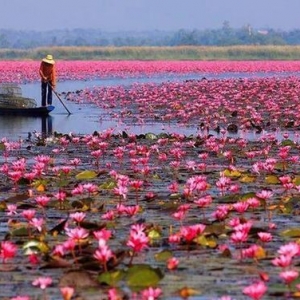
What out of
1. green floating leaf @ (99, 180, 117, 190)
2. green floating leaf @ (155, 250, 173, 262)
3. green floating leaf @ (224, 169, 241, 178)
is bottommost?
green floating leaf @ (224, 169, 241, 178)

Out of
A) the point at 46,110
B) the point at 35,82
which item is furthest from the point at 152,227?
the point at 35,82

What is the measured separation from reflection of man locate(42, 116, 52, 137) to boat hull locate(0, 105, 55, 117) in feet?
0.63

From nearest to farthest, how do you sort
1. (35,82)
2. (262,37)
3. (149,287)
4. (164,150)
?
(149,287) < (164,150) < (35,82) < (262,37)

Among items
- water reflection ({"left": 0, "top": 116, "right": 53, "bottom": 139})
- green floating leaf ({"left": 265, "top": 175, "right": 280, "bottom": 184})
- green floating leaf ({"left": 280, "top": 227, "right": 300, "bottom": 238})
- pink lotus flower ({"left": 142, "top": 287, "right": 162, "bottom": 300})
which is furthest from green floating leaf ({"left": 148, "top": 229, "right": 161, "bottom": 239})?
water reflection ({"left": 0, "top": 116, "right": 53, "bottom": 139})

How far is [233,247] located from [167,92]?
1160 inches

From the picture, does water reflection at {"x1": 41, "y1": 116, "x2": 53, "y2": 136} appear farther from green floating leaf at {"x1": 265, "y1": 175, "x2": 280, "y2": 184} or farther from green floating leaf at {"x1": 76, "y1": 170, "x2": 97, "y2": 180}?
green floating leaf at {"x1": 265, "y1": 175, "x2": 280, "y2": 184}

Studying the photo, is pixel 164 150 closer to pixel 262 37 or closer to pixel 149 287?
pixel 149 287

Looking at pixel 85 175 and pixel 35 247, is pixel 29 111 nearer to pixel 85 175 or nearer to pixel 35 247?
pixel 85 175

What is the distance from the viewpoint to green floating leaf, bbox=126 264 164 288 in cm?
676

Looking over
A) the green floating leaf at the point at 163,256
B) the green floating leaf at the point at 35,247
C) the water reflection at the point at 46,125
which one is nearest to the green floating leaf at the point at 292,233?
the green floating leaf at the point at 163,256

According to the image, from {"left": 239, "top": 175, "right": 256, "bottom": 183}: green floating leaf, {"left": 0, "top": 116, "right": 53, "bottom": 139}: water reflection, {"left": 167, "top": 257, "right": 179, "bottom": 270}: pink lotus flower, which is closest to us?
{"left": 167, "top": 257, "right": 179, "bottom": 270}: pink lotus flower

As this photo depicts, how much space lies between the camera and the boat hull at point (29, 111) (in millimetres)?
26189

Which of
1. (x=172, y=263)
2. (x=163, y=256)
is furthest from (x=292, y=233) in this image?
(x=172, y=263)

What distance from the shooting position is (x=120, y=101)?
34.3 m
